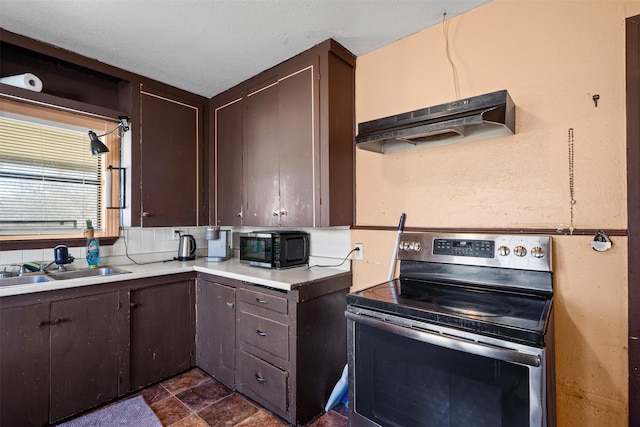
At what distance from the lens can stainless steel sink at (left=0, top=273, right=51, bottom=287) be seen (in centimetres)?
198

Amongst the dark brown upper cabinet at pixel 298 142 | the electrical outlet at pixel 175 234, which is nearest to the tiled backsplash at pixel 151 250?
the electrical outlet at pixel 175 234

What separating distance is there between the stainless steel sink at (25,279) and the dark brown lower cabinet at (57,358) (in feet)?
0.99

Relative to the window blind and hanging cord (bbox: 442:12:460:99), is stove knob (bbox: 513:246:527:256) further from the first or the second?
the window blind

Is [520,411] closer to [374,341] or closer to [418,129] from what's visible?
A: [374,341]

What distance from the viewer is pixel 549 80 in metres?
1.57

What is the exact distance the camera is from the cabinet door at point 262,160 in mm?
2418

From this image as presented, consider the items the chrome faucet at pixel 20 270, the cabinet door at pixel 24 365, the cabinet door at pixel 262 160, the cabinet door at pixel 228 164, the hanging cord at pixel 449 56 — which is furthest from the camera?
the cabinet door at pixel 228 164

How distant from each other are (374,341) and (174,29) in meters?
2.09

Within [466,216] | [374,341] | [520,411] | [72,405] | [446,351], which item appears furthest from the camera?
[72,405]

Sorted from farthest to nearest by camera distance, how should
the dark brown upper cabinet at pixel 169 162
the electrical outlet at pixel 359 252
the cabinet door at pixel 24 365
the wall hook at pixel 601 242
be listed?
the dark brown upper cabinet at pixel 169 162 < the electrical outlet at pixel 359 252 < the cabinet door at pixel 24 365 < the wall hook at pixel 601 242

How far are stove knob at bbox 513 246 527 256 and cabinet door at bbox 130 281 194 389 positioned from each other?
220cm

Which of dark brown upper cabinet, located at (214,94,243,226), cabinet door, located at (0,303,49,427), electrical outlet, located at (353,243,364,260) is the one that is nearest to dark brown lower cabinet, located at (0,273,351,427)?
cabinet door, located at (0,303,49,427)

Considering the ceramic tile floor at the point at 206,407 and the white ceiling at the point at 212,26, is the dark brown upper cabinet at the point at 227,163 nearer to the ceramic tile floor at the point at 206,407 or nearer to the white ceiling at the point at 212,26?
the white ceiling at the point at 212,26

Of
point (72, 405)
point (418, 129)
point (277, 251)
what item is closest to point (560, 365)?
point (418, 129)
